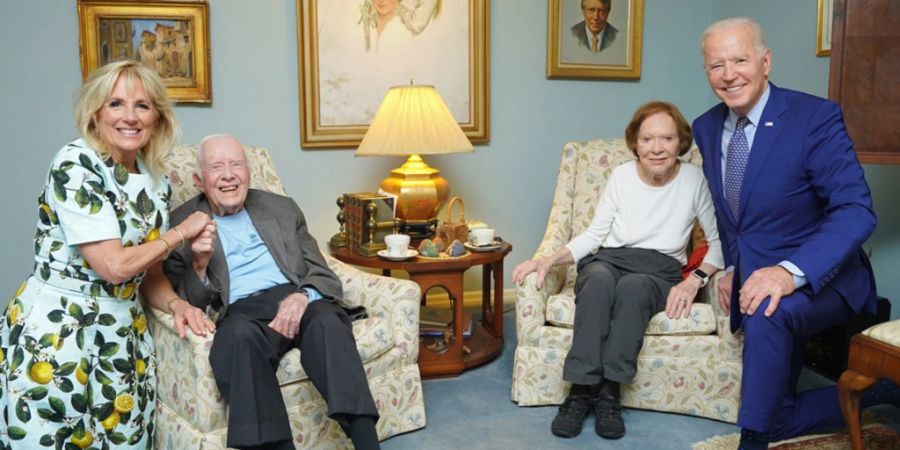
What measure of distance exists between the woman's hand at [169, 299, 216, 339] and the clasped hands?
141cm

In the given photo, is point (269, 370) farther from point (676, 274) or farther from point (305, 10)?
point (305, 10)

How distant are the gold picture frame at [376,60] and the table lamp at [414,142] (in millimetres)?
418

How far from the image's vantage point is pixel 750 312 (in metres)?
2.12

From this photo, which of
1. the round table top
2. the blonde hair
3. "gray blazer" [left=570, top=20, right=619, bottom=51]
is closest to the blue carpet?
the round table top

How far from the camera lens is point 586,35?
3.78 meters

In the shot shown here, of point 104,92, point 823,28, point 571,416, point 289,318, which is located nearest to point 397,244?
point 289,318

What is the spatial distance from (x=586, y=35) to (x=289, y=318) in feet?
7.39

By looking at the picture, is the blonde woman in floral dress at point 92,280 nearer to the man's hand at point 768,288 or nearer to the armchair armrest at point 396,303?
the armchair armrest at point 396,303

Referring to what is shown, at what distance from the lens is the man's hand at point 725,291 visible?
2.47 meters

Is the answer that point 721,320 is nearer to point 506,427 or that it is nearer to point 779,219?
point 779,219

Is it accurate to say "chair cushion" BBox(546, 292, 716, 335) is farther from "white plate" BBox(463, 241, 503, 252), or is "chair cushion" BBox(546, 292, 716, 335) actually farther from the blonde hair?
the blonde hair

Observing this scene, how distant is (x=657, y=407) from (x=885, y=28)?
4.41ft

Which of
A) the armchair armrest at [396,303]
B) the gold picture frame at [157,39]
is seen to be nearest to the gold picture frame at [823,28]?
the armchair armrest at [396,303]

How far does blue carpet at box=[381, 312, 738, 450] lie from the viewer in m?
2.42
